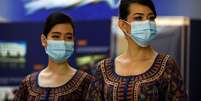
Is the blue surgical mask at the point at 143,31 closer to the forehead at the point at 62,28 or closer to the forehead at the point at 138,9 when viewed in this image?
the forehead at the point at 138,9

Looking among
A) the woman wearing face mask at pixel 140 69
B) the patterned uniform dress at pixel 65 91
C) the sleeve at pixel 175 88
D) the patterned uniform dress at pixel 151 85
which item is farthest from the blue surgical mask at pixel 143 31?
the patterned uniform dress at pixel 65 91

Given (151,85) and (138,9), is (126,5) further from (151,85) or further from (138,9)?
(151,85)

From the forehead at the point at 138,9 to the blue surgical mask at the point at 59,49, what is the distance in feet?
2.05

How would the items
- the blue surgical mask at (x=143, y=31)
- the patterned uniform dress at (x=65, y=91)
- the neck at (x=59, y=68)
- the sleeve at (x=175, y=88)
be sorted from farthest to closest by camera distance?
the neck at (x=59, y=68) → the patterned uniform dress at (x=65, y=91) → the blue surgical mask at (x=143, y=31) → the sleeve at (x=175, y=88)

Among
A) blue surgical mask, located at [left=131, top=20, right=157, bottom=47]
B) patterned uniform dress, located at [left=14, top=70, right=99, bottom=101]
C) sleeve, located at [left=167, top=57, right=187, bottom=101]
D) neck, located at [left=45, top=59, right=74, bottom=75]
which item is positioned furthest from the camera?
neck, located at [left=45, top=59, right=74, bottom=75]

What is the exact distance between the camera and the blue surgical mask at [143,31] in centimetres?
293

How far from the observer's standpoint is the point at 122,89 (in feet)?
9.50

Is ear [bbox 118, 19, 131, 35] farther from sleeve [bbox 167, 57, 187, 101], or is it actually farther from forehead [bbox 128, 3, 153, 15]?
sleeve [bbox 167, 57, 187, 101]

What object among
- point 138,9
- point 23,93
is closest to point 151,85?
point 138,9

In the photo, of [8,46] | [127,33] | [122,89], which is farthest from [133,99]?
[8,46]

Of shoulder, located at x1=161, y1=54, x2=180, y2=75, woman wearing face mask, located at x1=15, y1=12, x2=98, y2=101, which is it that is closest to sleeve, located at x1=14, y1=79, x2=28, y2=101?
woman wearing face mask, located at x1=15, y1=12, x2=98, y2=101

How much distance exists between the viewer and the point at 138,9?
295 cm

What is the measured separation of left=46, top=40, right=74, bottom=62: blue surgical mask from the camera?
3.46 meters

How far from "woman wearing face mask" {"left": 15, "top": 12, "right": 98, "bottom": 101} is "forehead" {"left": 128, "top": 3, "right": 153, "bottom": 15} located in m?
0.59
